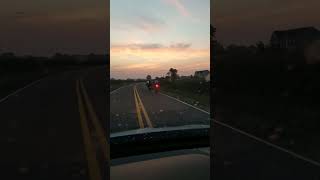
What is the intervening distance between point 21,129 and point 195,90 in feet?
103

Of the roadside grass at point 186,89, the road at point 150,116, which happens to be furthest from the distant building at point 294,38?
the roadside grass at point 186,89

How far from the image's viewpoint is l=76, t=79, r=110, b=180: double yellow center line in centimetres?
549

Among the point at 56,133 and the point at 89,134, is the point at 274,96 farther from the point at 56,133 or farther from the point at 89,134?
the point at 56,133

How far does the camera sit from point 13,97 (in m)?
6.35

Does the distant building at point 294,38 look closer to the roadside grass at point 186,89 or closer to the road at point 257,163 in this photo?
the road at point 257,163

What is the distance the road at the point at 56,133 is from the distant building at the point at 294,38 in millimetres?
4511

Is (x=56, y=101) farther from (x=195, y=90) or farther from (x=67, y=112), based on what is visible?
(x=195, y=90)

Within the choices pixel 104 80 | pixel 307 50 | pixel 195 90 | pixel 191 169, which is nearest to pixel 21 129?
pixel 104 80

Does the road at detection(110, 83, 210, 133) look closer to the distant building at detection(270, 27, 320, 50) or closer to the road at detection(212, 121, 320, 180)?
the road at detection(212, 121, 320, 180)

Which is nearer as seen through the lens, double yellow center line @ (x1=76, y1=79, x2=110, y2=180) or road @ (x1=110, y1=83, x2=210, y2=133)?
double yellow center line @ (x1=76, y1=79, x2=110, y2=180)

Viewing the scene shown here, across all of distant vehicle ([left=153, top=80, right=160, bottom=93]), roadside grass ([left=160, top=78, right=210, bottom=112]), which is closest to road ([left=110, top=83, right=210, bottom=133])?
roadside grass ([left=160, top=78, right=210, bottom=112])

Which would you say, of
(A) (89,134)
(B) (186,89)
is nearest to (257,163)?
(A) (89,134)

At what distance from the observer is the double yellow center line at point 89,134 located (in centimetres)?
549

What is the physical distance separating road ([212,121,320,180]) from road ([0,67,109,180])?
1626 mm
